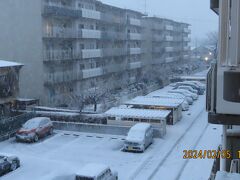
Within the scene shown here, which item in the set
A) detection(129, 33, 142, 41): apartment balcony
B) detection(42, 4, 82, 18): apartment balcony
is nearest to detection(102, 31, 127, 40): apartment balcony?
detection(129, 33, 142, 41): apartment balcony

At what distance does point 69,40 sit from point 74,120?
8.51 metres

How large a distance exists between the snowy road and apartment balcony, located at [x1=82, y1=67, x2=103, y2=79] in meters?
9.66

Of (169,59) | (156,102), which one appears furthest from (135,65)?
(156,102)

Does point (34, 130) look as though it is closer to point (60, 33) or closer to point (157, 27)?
point (60, 33)

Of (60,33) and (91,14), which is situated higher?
(91,14)

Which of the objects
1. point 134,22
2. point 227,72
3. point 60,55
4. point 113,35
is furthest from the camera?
point 134,22

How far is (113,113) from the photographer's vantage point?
59.2 feet

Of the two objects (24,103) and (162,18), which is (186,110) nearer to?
(24,103)

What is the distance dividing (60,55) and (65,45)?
160cm

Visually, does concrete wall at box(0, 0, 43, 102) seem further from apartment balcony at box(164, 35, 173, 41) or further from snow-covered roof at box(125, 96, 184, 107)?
apartment balcony at box(164, 35, 173, 41)

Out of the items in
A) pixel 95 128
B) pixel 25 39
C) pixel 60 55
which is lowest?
pixel 95 128

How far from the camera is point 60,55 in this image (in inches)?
966

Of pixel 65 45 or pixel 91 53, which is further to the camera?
pixel 91 53

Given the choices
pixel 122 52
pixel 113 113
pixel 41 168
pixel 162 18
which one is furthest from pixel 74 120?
pixel 162 18
